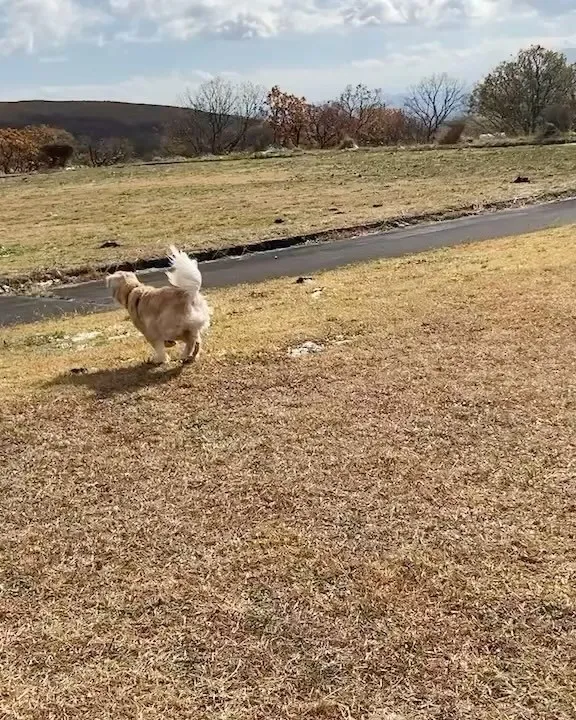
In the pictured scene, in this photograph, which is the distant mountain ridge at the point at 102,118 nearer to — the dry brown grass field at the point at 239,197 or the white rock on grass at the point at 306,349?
the dry brown grass field at the point at 239,197

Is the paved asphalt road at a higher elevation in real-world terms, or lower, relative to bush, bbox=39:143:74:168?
lower

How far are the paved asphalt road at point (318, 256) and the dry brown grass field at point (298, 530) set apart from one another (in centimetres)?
412

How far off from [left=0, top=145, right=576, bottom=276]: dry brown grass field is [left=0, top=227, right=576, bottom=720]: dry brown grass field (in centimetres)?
780

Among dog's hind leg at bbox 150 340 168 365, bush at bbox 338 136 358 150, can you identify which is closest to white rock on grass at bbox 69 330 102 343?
dog's hind leg at bbox 150 340 168 365

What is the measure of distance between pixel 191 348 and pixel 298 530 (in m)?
2.77

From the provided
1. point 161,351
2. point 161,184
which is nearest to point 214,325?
point 161,351

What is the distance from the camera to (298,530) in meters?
3.71

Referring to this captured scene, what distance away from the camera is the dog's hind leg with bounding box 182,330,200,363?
20.1ft

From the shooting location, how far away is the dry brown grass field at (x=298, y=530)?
275 centimetres

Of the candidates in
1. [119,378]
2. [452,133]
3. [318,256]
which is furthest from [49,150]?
[119,378]

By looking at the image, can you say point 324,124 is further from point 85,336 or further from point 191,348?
point 191,348

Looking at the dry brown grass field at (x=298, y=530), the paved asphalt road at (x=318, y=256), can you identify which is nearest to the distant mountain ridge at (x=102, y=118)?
the paved asphalt road at (x=318, y=256)

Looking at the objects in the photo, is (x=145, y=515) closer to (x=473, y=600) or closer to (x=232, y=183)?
(x=473, y=600)

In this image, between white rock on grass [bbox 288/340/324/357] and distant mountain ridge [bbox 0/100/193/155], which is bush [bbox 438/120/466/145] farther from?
white rock on grass [bbox 288/340/324/357]
